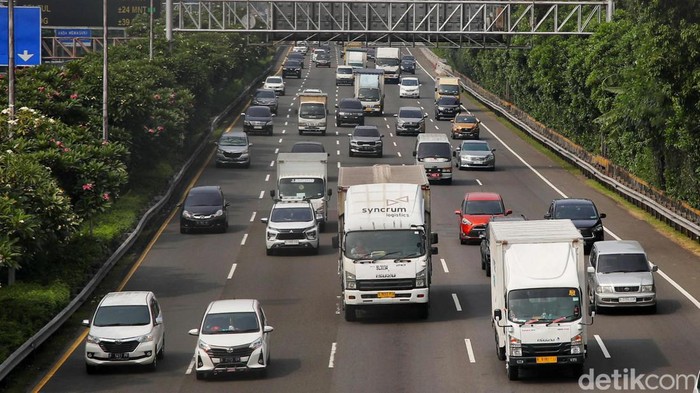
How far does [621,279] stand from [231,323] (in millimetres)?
Result: 11728

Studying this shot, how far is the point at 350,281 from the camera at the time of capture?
1464 inches

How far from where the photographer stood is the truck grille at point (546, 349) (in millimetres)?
30438


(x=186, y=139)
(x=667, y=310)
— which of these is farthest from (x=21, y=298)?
(x=186, y=139)

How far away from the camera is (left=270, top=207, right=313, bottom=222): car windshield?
5028cm

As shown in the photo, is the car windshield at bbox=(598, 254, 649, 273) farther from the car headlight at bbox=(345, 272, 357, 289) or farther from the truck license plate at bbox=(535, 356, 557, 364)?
the truck license plate at bbox=(535, 356, 557, 364)

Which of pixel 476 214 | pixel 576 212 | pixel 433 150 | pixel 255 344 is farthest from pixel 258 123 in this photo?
pixel 255 344

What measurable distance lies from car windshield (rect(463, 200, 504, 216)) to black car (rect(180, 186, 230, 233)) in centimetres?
999

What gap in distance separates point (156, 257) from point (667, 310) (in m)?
19.1

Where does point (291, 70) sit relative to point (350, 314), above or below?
above

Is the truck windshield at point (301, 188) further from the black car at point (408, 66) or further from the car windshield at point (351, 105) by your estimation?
the black car at point (408, 66)

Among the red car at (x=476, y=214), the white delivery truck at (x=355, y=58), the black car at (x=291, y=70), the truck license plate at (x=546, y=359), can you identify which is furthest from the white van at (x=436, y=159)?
the white delivery truck at (x=355, y=58)

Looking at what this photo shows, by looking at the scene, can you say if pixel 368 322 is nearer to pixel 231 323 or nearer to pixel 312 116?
pixel 231 323

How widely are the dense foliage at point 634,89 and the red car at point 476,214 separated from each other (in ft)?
25.2

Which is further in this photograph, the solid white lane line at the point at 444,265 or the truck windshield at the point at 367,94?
the truck windshield at the point at 367,94
